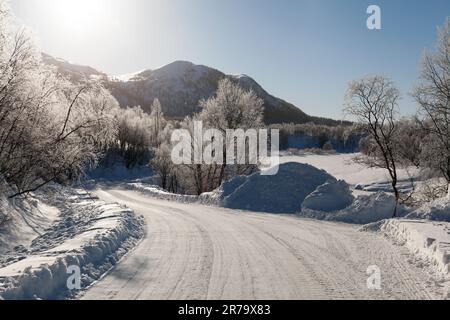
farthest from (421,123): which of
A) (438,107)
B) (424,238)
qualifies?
(424,238)

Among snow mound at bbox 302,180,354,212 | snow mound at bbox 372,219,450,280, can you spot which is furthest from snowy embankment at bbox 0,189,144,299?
snow mound at bbox 302,180,354,212

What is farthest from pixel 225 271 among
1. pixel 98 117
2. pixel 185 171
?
pixel 185 171

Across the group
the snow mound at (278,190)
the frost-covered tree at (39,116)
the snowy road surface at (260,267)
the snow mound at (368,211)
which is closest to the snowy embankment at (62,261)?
the snowy road surface at (260,267)

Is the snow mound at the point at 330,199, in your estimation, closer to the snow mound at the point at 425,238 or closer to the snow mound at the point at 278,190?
the snow mound at the point at 278,190

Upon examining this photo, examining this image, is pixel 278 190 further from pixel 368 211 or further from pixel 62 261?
pixel 62 261

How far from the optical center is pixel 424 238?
10516 mm

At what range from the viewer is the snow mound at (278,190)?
22828 mm

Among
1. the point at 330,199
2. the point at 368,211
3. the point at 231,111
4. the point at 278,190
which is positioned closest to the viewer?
the point at 368,211

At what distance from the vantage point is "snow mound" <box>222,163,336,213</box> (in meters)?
22.8

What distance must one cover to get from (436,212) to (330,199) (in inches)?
241

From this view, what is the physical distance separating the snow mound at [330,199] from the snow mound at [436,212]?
4.87 meters

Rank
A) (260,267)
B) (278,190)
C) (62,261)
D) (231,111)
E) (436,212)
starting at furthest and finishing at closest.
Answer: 1. (231,111)
2. (278,190)
3. (436,212)
4. (260,267)
5. (62,261)

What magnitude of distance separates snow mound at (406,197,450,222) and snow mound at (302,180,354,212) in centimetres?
487
